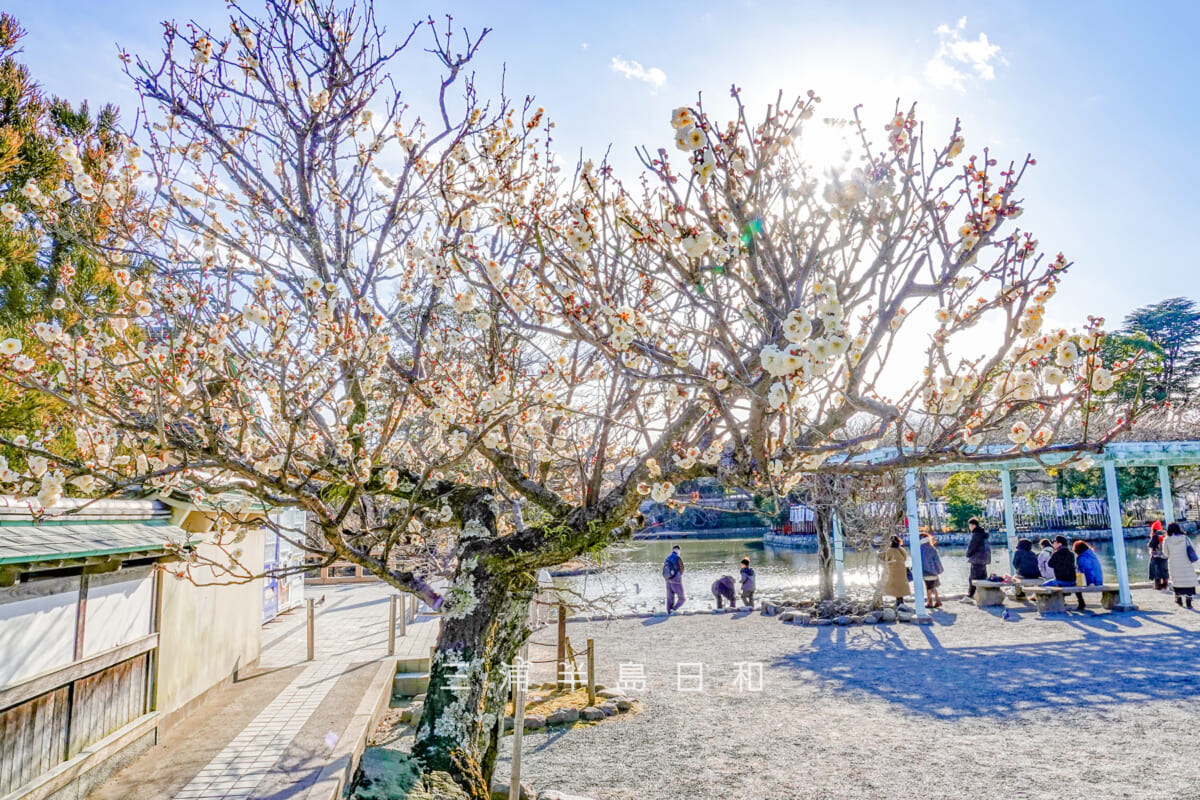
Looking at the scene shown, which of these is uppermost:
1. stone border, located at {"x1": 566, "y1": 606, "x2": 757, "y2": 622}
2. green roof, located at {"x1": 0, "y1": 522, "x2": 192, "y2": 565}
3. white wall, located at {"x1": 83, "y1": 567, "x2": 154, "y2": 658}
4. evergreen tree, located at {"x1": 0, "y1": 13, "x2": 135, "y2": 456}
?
evergreen tree, located at {"x1": 0, "y1": 13, "x2": 135, "y2": 456}

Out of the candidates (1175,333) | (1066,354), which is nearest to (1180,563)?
(1066,354)

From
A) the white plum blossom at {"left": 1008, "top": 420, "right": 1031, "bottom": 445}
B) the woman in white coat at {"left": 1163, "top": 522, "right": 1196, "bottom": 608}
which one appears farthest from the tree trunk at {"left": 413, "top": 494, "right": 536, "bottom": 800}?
the woman in white coat at {"left": 1163, "top": 522, "right": 1196, "bottom": 608}

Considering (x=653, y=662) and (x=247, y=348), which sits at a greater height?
(x=247, y=348)

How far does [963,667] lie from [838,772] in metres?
Result: 3.62

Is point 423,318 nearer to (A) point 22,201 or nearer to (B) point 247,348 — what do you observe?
(B) point 247,348

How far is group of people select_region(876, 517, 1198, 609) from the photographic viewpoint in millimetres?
10438

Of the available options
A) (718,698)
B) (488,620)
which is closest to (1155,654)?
(718,698)

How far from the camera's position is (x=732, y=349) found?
9.18 feet

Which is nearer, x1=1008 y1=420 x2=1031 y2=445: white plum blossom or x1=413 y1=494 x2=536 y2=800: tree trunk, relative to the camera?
x1=1008 y1=420 x2=1031 y2=445: white plum blossom

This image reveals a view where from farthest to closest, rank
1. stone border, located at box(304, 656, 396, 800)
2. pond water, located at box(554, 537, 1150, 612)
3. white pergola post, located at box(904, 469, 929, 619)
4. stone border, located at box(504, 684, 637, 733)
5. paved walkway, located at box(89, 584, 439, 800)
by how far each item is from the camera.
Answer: pond water, located at box(554, 537, 1150, 612) < white pergola post, located at box(904, 469, 929, 619) < stone border, located at box(504, 684, 637, 733) < paved walkway, located at box(89, 584, 439, 800) < stone border, located at box(304, 656, 396, 800)

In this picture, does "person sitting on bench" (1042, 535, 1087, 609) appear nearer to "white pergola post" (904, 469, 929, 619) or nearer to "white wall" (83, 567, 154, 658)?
"white pergola post" (904, 469, 929, 619)

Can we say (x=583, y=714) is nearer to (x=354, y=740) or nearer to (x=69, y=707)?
(x=354, y=740)

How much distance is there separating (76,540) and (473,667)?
2789 mm

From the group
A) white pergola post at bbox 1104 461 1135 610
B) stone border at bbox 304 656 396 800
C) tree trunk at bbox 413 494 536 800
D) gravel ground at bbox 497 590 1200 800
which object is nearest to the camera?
tree trunk at bbox 413 494 536 800
